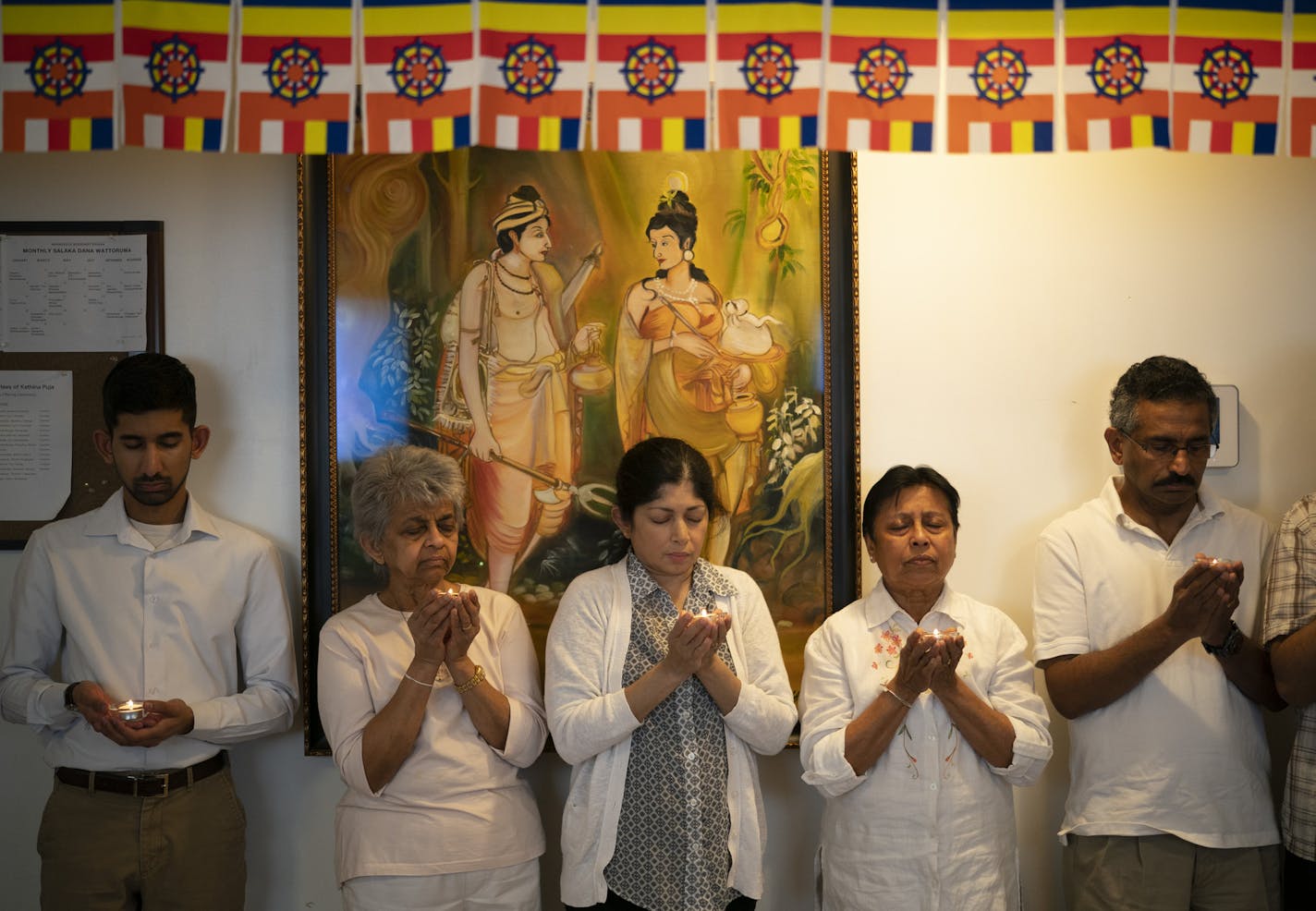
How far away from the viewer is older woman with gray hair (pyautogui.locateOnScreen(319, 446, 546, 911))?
3076mm

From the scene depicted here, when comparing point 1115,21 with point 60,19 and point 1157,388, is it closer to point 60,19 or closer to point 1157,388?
point 1157,388

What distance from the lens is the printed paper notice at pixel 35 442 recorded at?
364 cm

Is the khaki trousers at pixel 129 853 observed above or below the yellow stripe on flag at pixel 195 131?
below

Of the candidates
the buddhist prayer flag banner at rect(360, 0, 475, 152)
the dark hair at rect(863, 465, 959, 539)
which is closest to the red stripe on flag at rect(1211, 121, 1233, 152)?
the dark hair at rect(863, 465, 959, 539)

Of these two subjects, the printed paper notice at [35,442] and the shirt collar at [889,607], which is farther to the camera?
the printed paper notice at [35,442]

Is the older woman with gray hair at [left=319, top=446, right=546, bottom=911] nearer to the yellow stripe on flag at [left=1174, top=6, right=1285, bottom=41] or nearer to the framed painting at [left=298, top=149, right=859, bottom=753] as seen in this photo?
the framed painting at [left=298, top=149, right=859, bottom=753]

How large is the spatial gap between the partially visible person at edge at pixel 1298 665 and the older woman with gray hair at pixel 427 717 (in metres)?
1.97

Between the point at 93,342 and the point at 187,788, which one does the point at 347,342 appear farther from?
the point at 187,788

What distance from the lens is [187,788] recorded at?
10.8 ft

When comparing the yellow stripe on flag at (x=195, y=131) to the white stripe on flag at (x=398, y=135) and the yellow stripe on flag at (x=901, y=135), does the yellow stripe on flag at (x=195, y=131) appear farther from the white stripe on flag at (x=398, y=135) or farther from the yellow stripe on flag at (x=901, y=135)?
the yellow stripe on flag at (x=901, y=135)

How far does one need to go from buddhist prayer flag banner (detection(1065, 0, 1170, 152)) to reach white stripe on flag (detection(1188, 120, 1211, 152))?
6cm

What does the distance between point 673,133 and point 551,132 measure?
0.94 feet

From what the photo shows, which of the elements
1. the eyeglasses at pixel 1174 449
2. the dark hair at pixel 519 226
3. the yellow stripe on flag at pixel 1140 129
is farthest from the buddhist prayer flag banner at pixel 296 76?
the eyeglasses at pixel 1174 449

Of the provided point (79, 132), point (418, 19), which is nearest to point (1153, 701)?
point (418, 19)
